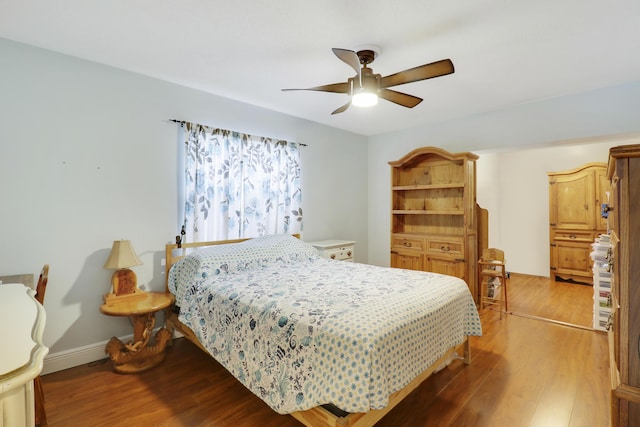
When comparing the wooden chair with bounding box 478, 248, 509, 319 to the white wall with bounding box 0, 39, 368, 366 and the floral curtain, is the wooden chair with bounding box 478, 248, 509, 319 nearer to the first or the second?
the floral curtain

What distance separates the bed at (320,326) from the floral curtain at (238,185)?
1.52 feet

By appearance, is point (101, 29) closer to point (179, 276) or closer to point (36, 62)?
point (36, 62)

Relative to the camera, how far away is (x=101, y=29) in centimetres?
209

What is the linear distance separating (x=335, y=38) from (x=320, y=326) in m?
1.87

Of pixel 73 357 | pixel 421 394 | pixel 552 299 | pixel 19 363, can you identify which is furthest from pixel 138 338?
pixel 552 299

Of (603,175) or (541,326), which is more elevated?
(603,175)

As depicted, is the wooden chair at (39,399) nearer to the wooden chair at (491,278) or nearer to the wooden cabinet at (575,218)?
the wooden chair at (491,278)

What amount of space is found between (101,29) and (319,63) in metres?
1.53

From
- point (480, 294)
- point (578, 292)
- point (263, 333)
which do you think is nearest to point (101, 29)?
point (263, 333)

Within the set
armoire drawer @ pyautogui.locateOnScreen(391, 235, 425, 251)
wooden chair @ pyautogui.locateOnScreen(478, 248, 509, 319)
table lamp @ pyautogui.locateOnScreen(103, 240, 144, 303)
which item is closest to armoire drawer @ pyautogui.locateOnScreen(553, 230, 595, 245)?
wooden chair @ pyautogui.locateOnScreen(478, 248, 509, 319)

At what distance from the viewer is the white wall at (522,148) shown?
3053mm

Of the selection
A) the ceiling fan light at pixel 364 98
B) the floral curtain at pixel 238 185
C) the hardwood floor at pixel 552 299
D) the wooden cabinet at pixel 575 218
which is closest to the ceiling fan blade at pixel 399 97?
the ceiling fan light at pixel 364 98

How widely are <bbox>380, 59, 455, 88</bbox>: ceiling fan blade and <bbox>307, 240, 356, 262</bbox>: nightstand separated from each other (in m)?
2.13

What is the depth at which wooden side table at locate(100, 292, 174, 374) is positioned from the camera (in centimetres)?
238
